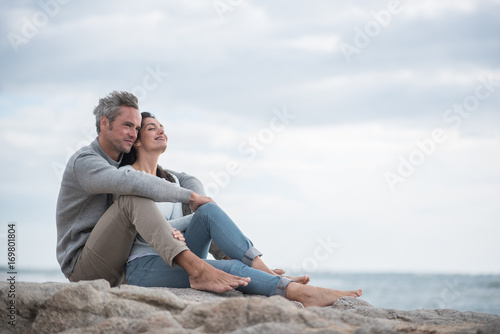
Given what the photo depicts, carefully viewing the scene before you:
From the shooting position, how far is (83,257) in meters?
3.37

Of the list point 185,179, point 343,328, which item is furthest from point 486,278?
point 343,328

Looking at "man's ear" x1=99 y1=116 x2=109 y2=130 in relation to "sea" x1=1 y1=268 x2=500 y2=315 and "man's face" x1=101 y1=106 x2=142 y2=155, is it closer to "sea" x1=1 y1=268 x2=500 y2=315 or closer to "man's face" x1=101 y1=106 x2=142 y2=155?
"man's face" x1=101 y1=106 x2=142 y2=155

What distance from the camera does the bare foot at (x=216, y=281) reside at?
319 centimetres

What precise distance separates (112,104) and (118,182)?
686 mm

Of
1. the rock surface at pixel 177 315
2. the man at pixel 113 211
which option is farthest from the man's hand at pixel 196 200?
the rock surface at pixel 177 315

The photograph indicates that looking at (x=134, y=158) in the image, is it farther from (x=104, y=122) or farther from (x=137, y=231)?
(x=137, y=231)

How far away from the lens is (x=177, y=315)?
7.29 feet

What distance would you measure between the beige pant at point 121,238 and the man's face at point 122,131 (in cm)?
50

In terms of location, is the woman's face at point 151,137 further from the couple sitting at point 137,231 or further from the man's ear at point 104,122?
the man's ear at point 104,122

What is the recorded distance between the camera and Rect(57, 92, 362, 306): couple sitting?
3.19 m

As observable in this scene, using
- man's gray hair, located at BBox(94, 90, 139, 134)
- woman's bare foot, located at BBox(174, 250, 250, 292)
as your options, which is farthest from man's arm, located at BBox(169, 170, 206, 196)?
woman's bare foot, located at BBox(174, 250, 250, 292)

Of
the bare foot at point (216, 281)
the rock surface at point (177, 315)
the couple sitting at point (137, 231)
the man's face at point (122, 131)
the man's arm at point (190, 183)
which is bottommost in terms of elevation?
the rock surface at point (177, 315)

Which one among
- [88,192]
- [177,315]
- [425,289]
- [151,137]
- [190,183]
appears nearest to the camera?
[177,315]

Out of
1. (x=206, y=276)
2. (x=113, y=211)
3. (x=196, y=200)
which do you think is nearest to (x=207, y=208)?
(x=196, y=200)
